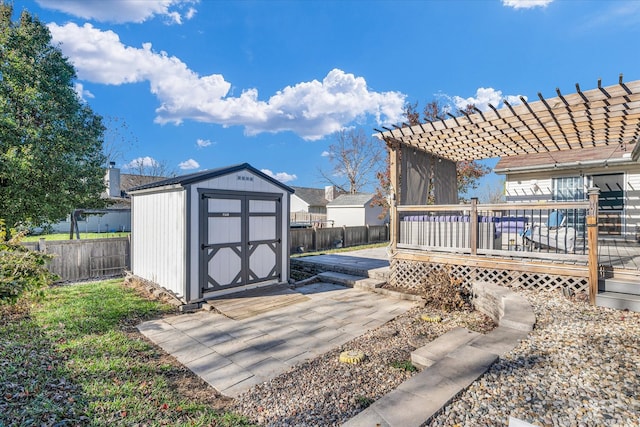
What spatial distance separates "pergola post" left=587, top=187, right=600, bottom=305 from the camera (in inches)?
184

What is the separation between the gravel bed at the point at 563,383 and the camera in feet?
6.89

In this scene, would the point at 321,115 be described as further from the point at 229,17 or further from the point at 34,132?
the point at 34,132

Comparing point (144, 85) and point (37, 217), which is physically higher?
point (144, 85)

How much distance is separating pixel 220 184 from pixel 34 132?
25.7 feet

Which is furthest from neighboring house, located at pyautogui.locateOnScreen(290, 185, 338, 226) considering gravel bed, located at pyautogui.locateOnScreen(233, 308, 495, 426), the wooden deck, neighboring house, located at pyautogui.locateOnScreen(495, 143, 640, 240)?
gravel bed, located at pyautogui.locateOnScreen(233, 308, 495, 426)

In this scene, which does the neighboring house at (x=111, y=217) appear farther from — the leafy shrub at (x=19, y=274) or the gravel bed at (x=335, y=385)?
the gravel bed at (x=335, y=385)

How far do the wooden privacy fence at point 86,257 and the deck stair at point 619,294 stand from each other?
1068 centimetres

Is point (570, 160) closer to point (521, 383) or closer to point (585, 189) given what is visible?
point (585, 189)

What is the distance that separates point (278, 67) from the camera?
2017 centimetres

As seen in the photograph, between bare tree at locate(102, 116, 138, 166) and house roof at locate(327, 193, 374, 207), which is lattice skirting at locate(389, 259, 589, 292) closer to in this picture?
house roof at locate(327, 193, 374, 207)

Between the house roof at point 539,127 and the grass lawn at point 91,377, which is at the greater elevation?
the house roof at point 539,127

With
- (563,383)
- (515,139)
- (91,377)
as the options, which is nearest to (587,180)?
(515,139)

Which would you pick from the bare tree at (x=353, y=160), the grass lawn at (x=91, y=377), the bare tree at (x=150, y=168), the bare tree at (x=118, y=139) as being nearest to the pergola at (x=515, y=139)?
the grass lawn at (x=91, y=377)

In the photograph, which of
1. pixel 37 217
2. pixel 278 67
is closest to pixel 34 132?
pixel 37 217
